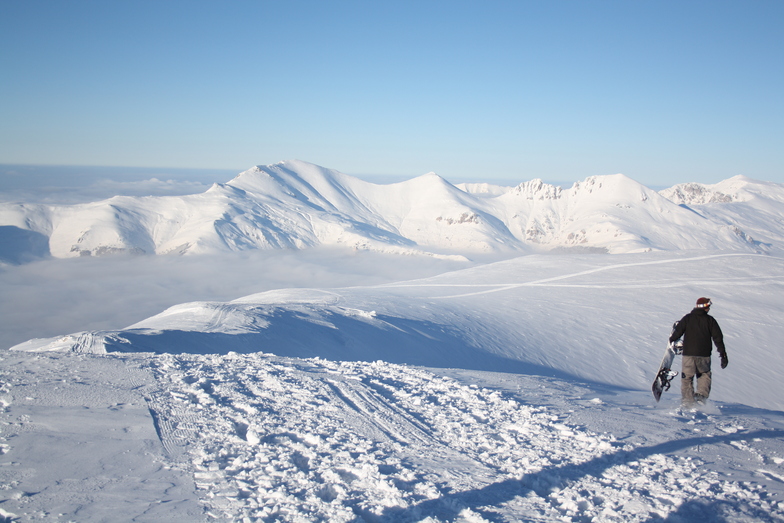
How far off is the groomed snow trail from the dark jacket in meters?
2.56

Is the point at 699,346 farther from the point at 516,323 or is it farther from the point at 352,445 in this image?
the point at 516,323

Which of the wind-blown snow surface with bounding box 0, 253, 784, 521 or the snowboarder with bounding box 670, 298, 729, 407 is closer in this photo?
the wind-blown snow surface with bounding box 0, 253, 784, 521

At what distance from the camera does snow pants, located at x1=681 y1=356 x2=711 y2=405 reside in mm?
7574

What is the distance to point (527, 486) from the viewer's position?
15.5ft

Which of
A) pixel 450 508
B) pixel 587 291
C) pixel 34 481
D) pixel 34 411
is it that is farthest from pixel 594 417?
pixel 587 291

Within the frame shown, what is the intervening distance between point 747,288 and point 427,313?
24.4 m

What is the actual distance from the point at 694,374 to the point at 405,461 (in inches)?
222

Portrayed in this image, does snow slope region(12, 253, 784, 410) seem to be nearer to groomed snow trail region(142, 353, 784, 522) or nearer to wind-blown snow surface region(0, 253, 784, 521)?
wind-blown snow surface region(0, 253, 784, 521)

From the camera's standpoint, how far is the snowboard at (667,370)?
25.8 ft

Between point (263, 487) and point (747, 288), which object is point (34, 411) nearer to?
point (263, 487)

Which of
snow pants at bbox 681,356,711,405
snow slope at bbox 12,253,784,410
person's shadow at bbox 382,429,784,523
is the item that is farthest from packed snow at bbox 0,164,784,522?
snow slope at bbox 12,253,784,410

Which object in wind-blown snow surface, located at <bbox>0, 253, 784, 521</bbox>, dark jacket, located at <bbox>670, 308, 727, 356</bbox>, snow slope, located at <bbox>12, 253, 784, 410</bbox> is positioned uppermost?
dark jacket, located at <bbox>670, 308, 727, 356</bbox>

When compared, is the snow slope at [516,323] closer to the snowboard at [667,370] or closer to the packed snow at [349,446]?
the packed snow at [349,446]

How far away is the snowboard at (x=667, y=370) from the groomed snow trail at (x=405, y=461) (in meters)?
2.53
